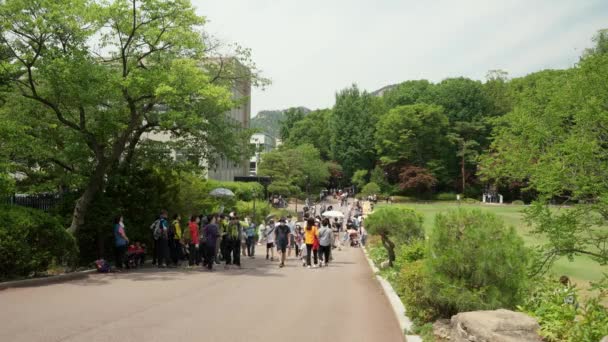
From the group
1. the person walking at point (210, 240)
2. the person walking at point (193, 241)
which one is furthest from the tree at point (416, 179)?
the person walking at point (210, 240)

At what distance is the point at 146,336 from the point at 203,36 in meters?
12.5

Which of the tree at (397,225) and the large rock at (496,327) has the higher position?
the tree at (397,225)

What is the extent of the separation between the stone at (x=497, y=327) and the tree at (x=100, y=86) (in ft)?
35.8

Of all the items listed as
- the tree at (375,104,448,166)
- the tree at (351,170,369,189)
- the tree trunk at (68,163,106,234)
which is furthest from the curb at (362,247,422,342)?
the tree at (351,170,369,189)

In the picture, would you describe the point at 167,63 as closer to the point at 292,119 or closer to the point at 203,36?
the point at 203,36

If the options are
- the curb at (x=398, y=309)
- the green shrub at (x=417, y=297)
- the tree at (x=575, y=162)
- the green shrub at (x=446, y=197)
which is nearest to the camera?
the curb at (x=398, y=309)

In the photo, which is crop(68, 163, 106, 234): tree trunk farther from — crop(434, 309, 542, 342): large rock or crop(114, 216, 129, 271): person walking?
crop(434, 309, 542, 342): large rock

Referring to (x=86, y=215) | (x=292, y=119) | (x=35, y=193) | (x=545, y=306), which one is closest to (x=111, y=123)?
(x=86, y=215)

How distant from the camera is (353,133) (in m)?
87.9

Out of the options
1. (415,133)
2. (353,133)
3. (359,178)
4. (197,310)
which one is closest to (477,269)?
(197,310)

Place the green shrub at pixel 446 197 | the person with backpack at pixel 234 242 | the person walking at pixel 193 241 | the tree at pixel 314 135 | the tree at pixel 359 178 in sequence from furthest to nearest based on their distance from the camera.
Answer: the tree at pixel 314 135 → the tree at pixel 359 178 → the green shrub at pixel 446 197 → the person with backpack at pixel 234 242 → the person walking at pixel 193 241

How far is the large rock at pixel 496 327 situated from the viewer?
615cm

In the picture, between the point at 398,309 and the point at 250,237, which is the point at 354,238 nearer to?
the point at 250,237

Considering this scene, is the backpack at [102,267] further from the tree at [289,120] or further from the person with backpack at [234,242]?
the tree at [289,120]
